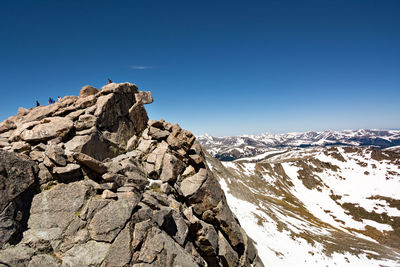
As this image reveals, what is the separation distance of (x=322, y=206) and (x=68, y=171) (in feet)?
502

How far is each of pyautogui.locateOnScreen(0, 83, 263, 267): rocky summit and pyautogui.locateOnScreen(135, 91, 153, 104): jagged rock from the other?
1919 millimetres

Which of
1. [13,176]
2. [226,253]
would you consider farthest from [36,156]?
[226,253]

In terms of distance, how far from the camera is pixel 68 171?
48.1ft

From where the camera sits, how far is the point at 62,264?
36.3 feet

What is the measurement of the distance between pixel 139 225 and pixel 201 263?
7.50m

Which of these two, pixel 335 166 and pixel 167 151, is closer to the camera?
pixel 167 151

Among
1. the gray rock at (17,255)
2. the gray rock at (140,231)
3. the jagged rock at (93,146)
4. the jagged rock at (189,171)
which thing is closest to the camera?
the gray rock at (17,255)

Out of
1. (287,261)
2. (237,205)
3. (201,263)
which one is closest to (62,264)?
(201,263)

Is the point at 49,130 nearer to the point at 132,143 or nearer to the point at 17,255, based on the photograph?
the point at 132,143

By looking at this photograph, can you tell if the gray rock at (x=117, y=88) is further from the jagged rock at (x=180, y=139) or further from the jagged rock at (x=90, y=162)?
the jagged rock at (x=90, y=162)

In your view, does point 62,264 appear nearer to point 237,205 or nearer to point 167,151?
point 167,151

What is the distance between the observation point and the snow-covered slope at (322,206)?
44.6 metres

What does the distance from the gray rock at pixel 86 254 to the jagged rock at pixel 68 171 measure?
18.1 feet

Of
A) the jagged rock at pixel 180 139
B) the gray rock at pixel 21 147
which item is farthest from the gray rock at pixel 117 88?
the gray rock at pixel 21 147
